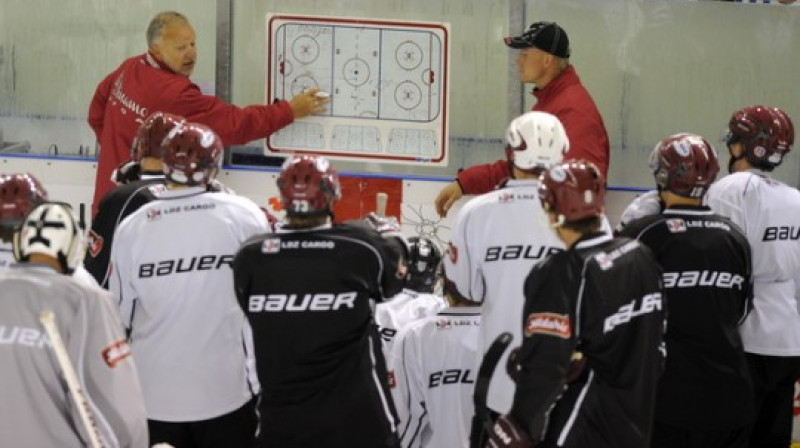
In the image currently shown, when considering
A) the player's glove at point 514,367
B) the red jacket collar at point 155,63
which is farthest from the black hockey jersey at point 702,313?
the red jacket collar at point 155,63

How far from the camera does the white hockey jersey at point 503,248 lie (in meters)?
4.95

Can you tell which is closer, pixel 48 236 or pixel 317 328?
pixel 48 236

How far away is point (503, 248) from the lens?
498 cm

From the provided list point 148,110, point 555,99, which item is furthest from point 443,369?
point 148,110

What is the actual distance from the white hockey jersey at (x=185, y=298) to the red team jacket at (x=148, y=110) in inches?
73.4

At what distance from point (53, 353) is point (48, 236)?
0.32m

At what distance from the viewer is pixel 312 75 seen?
24.2 feet

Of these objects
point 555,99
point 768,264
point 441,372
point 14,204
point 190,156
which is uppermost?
point 555,99

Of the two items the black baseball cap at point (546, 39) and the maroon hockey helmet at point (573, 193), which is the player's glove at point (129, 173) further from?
the maroon hockey helmet at point (573, 193)

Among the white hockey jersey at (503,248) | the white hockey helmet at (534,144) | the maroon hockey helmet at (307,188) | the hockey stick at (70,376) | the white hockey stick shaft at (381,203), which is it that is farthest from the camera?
the white hockey stick shaft at (381,203)

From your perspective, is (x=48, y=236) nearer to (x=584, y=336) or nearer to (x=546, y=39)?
(x=584, y=336)

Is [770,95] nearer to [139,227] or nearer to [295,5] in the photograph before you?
[295,5]

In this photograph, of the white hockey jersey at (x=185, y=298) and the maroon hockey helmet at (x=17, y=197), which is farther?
the white hockey jersey at (x=185, y=298)

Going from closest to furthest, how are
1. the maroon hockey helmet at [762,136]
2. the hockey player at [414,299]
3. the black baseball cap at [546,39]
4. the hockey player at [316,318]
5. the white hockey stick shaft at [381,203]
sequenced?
the hockey player at [316,318]
the hockey player at [414,299]
the maroon hockey helmet at [762,136]
the black baseball cap at [546,39]
the white hockey stick shaft at [381,203]
